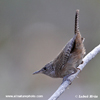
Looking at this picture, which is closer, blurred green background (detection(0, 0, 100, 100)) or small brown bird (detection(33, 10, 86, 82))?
small brown bird (detection(33, 10, 86, 82))

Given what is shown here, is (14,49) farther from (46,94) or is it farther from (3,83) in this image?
(46,94)

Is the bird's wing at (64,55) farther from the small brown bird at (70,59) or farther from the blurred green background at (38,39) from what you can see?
Result: the blurred green background at (38,39)

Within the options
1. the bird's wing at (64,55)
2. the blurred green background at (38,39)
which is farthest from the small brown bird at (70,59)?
the blurred green background at (38,39)

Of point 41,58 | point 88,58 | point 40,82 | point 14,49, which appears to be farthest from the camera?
point 14,49

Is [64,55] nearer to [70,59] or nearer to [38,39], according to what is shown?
[70,59]

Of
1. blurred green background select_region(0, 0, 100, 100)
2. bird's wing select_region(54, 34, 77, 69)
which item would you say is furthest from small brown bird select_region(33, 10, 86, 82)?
blurred green background select_region(0, 0, 100, 100)

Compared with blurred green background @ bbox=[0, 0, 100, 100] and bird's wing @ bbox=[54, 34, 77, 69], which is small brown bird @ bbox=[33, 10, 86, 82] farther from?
blurred green background @ bbox=[0, 0, 100, 100]

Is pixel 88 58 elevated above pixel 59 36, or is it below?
above

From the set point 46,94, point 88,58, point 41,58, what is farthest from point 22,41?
point 88,58
